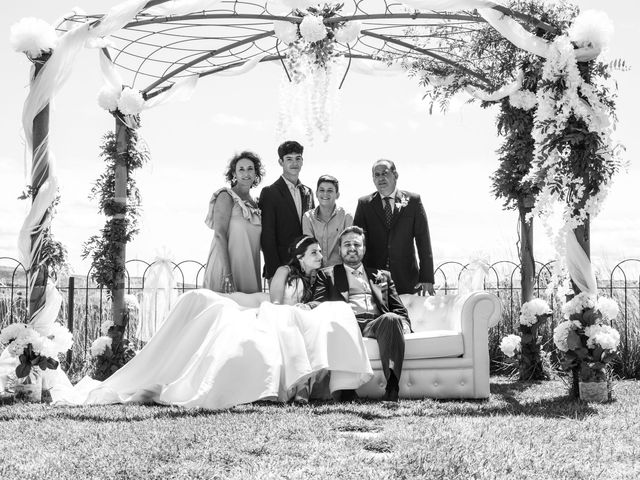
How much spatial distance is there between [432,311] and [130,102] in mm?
3877

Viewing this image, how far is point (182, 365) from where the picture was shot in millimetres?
5980

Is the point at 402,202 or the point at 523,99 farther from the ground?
the point at 523,99

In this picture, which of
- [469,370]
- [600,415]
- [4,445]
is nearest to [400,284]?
[469,370]

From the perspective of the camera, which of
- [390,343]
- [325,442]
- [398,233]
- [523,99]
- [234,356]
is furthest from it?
[398,233]

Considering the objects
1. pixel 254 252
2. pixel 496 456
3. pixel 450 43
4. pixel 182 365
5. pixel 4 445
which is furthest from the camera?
pixel 450 43

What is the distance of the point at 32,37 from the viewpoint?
251 inches

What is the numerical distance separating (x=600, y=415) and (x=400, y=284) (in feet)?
7.89

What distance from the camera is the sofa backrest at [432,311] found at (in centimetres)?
688

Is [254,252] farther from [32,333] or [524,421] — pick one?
[524,421]

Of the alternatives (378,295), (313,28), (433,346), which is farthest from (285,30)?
(433,346)

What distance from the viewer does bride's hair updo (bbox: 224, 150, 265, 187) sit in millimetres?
7049

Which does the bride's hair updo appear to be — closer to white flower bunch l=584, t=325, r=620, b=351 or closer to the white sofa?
the white sofa

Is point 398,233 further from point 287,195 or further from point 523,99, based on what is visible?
point 523,99

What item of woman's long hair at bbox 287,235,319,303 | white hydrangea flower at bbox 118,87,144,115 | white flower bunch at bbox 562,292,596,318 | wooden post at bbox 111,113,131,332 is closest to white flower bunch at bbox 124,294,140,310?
wooden post at bbox 111,113,131,332
